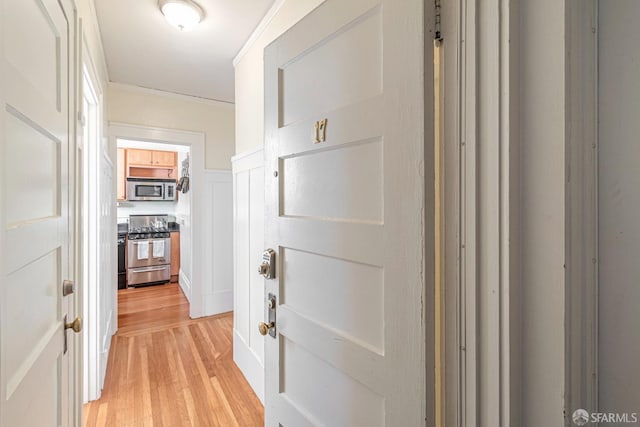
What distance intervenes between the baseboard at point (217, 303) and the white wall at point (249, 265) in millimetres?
1133

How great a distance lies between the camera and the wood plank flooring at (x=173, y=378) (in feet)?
6.02

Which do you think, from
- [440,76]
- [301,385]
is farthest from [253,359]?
[440,76]

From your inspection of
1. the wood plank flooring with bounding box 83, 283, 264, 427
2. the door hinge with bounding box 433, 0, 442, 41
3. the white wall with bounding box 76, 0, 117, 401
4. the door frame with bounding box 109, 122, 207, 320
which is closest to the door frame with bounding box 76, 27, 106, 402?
the white wall with bounding box 76, 0, 117, 401

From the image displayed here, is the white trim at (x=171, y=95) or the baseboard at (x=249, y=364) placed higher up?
the white trim at (x=171, y=95)

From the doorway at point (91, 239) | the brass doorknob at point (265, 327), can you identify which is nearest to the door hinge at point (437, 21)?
the brass doorknob at point (265, 327)

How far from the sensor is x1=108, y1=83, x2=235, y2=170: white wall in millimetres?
2953

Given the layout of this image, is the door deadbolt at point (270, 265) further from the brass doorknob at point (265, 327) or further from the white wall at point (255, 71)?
the white wall at point (255, 71)

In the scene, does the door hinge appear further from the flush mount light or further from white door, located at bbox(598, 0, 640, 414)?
the flush mount light

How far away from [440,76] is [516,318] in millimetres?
546

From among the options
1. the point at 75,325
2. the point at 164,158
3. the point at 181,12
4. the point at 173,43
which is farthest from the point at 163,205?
the point at 75,325

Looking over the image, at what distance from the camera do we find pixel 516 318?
1.90 ft

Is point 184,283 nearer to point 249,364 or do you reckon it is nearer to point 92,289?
point 92,289

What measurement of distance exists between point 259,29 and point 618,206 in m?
2.11

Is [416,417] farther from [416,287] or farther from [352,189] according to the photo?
[352,189]
